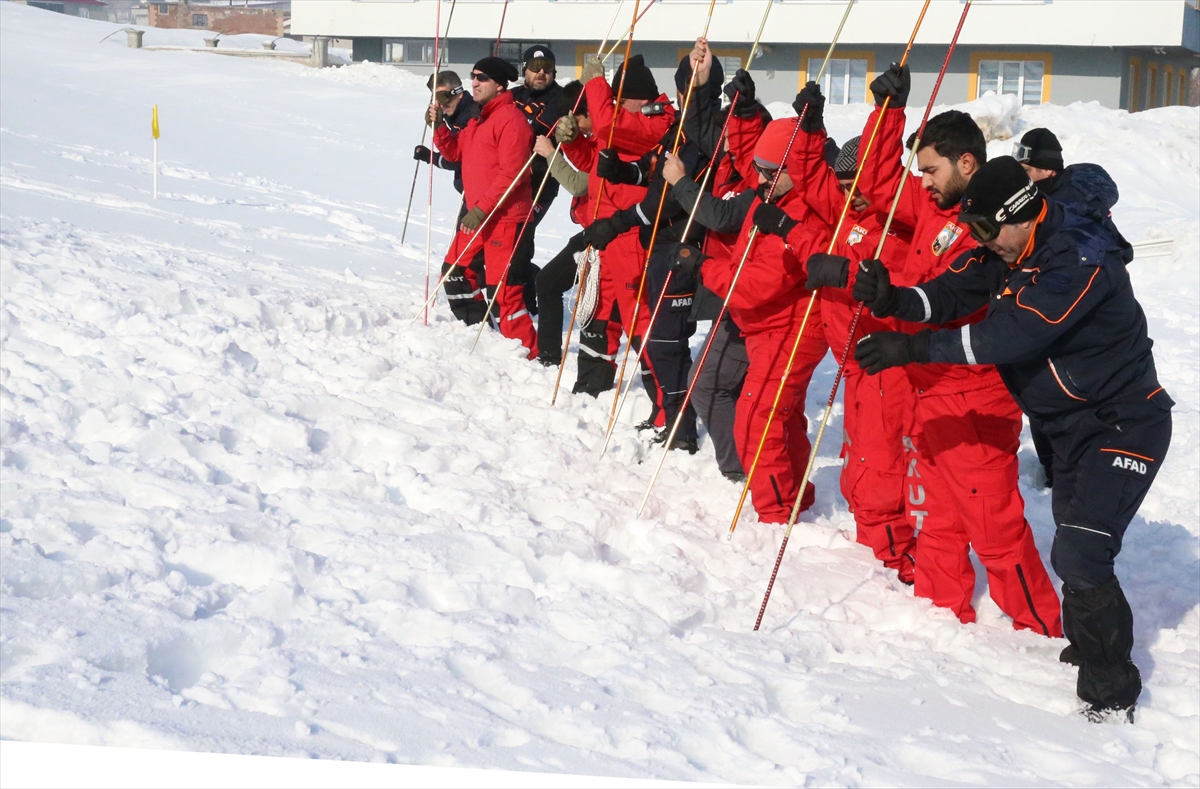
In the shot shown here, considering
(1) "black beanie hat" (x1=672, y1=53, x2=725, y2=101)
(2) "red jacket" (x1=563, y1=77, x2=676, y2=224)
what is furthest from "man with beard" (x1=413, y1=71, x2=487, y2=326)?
(1) "black beanie hat" (x1=672, y1=53, x2=725, y2=101)

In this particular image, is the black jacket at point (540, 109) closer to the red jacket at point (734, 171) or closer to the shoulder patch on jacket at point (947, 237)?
the red jacket at point (734, 171)

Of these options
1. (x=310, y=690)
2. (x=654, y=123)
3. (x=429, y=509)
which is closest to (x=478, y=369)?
(x=654, y=123)

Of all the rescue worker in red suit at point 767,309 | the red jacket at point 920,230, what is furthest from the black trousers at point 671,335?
the red jacket at point 920,230

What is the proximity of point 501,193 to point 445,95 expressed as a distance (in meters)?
1.11

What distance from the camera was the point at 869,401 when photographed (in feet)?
16.1

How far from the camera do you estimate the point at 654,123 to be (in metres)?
6.45

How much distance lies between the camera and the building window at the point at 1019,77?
32469 millimetres

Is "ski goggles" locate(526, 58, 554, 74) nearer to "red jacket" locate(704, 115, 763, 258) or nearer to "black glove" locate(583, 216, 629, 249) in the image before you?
"black glove" locate(583, 216, 629, 249)

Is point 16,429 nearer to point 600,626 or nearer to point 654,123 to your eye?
point 600,626

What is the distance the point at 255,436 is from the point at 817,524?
253 centimetres

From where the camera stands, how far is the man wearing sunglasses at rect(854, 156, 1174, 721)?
3693mm

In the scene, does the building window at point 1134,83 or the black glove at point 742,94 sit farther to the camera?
Result: the building window at point 1134,83

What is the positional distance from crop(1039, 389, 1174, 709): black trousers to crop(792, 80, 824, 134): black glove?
5.34 feet

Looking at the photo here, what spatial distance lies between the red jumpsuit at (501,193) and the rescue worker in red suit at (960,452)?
3.38 metres
